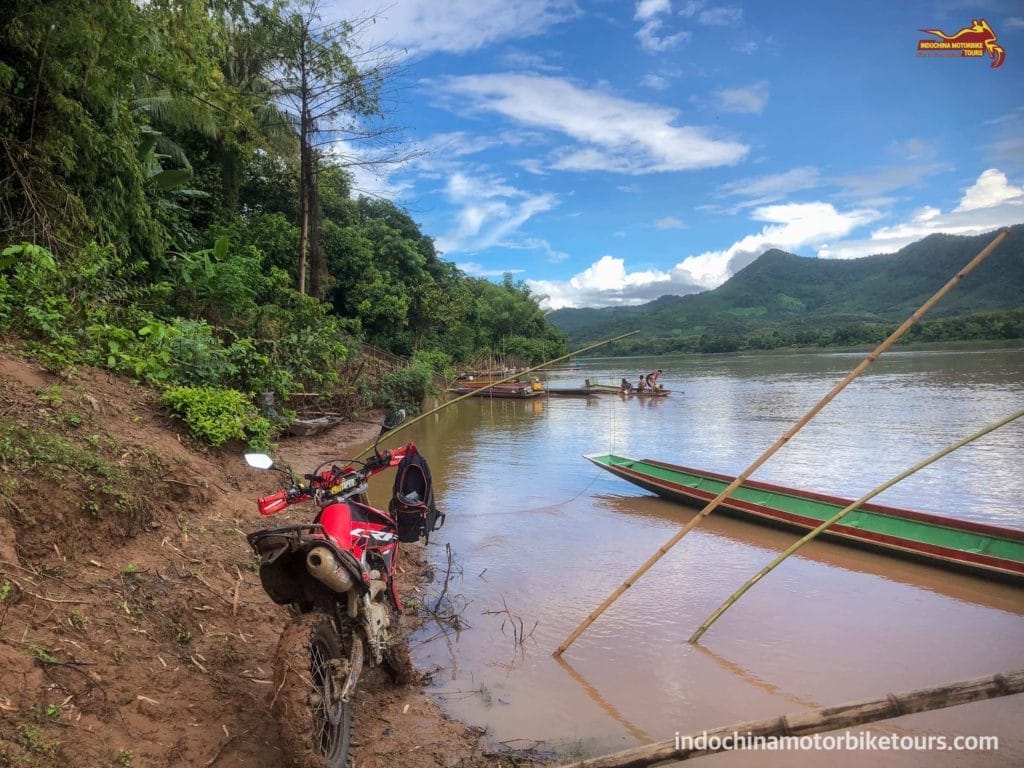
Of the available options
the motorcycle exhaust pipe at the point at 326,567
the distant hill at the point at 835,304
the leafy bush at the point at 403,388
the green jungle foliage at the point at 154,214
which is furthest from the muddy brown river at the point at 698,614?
the distant hill at the point at 835,304

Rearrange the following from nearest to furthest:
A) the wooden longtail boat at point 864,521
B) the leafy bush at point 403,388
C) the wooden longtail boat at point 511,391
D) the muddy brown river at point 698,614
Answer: the muddy brown river at point 698,614
the wooden longtail boat at point 864,521
the leafy bush at point 403,388
the wooden longtail boat at point 511,391

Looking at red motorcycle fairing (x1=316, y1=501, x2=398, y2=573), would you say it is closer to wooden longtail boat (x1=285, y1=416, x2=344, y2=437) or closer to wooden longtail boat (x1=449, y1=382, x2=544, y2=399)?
wooden longtail boat (x1=285, y1=416, x2=344, y2=437)

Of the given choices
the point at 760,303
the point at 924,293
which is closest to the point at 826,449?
the point at 924,293

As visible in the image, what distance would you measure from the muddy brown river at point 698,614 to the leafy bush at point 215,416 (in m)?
2.32

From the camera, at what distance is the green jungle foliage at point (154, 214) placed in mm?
6082

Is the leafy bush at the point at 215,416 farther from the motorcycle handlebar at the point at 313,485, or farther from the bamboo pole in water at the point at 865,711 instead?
the bamboo pole in water at the point at 865,711

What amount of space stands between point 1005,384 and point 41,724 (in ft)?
97.3

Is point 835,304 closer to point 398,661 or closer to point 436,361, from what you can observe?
point 436,361

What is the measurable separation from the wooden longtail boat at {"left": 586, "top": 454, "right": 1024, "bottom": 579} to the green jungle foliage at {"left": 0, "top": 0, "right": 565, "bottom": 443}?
584 cm

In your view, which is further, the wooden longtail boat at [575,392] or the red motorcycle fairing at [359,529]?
the wooden longtail boat at [575,392]

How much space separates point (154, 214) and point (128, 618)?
9.66 m

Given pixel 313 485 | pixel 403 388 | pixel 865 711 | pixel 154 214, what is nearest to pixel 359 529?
pixel 313 485

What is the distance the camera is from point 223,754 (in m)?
2.54

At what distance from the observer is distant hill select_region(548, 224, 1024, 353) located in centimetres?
5778
